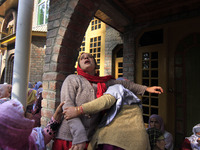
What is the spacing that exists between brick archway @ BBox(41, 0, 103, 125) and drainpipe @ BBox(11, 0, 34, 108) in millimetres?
294

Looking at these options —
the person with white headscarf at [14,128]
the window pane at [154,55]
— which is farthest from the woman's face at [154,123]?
the person with white headscarf at [14,128]

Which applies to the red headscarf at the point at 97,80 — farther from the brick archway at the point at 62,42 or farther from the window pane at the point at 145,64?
the window pane at the point at 145,64

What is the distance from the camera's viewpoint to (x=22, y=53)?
200 centimetres

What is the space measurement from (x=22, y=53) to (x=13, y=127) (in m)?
1.33

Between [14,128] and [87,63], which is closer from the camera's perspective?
[14,128]

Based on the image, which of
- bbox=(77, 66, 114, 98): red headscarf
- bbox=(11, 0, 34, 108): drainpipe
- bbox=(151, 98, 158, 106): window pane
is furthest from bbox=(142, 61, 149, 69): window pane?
bbox=(11, 0, 34, 108): drainpipe

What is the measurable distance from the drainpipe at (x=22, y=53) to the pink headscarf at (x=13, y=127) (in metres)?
1.07

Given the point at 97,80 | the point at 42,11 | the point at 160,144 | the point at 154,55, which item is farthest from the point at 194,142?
the point at 42,11

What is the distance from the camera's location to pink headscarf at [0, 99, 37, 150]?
0.95 meters

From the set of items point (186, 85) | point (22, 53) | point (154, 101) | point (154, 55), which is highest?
point (154, 55)

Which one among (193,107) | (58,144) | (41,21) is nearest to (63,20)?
(58,144)

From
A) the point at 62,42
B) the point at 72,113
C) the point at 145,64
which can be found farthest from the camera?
the point at 145,64

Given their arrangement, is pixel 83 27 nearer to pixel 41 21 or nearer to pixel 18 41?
pixel 18 41

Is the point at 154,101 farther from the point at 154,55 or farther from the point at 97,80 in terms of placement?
the point at 97,80
